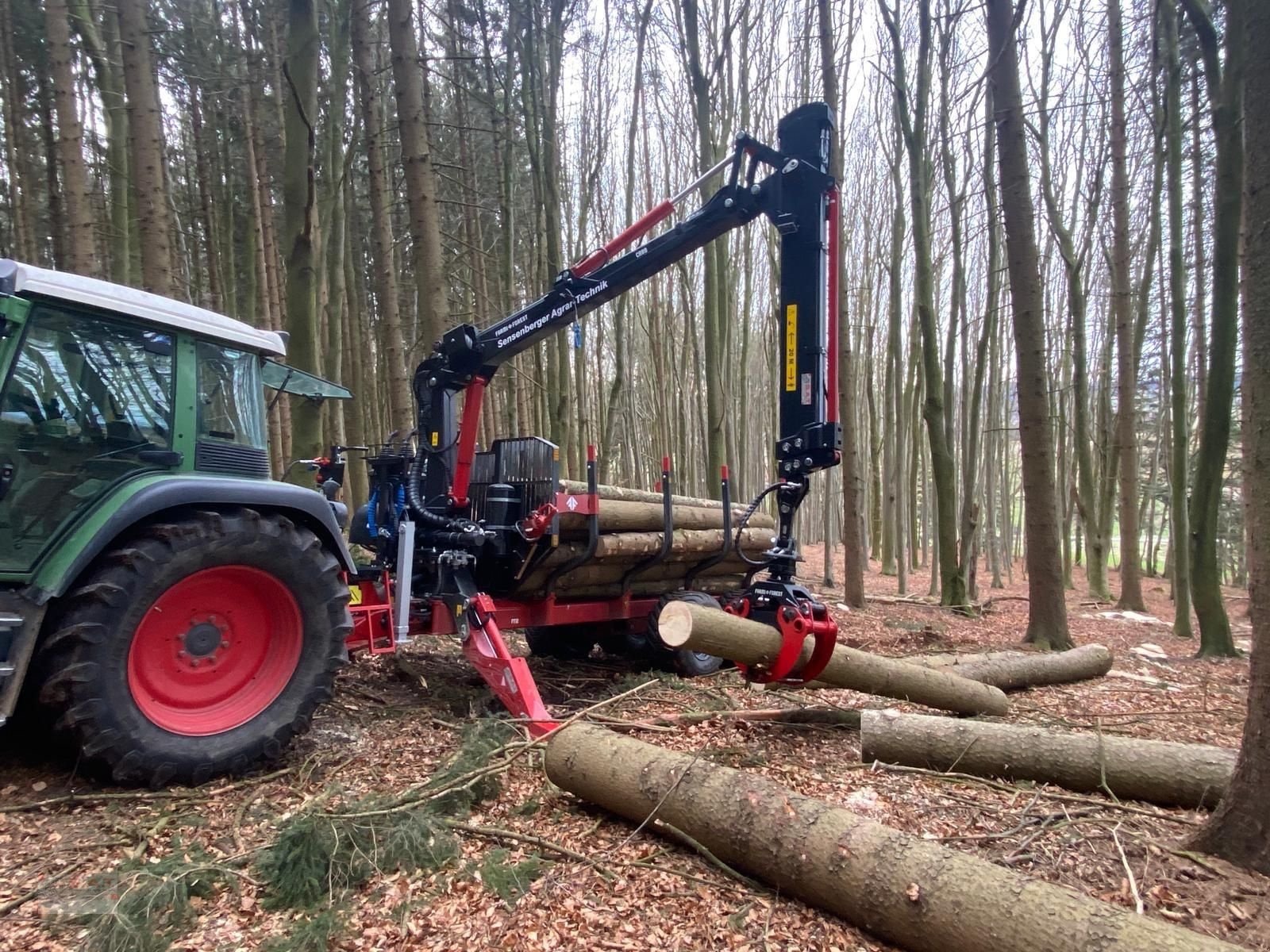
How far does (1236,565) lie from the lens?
968 inches

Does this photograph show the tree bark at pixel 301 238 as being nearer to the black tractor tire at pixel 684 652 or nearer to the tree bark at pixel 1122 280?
the black tractor tire at pixel 684 652

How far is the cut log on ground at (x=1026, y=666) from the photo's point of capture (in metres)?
5.50

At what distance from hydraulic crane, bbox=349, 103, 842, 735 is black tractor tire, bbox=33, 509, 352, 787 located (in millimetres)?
791

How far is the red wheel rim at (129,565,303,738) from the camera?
362 cm

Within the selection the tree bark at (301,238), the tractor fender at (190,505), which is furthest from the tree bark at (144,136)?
the tractor fender at (190,505)

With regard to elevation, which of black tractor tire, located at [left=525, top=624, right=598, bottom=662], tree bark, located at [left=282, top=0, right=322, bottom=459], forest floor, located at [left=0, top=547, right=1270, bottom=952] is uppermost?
tree bark, located at [left=282, top=0, right=322, bottom=459]

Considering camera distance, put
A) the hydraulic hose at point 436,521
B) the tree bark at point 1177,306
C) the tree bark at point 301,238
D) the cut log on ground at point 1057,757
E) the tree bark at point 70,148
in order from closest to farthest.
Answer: the cut log on ground at point 1057,757
the hydraulic hose at point 436,521
the tree bark at point 70,148
the tree bark at point 301,238
the tree bark at point 1177,306

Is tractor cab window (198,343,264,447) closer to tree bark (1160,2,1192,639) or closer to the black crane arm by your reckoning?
the black crane arm

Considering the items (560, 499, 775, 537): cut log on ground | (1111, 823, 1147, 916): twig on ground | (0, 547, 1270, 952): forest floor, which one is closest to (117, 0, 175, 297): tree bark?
(560, 499, 775, 537): cut log on ground

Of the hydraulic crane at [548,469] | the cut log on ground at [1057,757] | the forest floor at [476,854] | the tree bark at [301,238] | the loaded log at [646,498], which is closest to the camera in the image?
the forest floor at [476,854]

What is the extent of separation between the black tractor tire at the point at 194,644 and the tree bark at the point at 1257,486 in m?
4.08

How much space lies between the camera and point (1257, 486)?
2822 mm

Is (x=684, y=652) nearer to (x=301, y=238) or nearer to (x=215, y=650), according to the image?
Result: (x=215, y=650)

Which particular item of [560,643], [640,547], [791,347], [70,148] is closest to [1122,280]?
[791,347]
